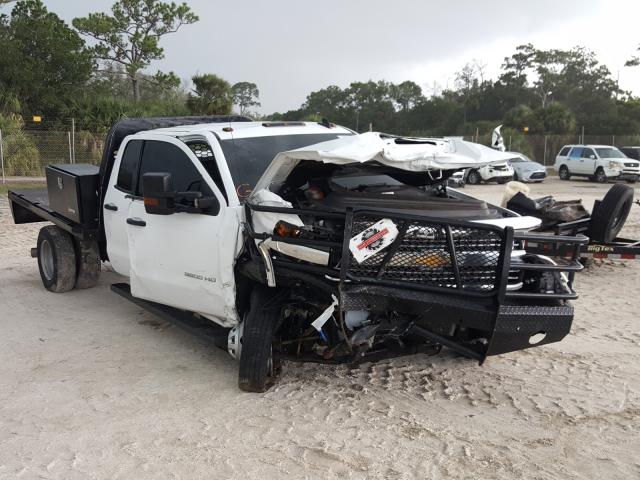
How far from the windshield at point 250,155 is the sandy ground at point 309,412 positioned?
150 centimetres

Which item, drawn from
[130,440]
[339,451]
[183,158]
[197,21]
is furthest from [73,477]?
[197,21]

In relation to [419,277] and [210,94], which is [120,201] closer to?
[419,277]

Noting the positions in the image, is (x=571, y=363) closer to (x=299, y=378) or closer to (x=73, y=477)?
(x=299, y=378)

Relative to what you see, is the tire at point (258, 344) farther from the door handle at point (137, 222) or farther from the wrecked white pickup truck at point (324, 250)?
the door handle at point (137, 222)

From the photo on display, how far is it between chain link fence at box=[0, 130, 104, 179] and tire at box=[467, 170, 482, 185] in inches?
594

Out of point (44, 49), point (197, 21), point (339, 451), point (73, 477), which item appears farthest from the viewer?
point (197, 21)

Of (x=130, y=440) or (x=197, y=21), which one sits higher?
(x=197, y=21)

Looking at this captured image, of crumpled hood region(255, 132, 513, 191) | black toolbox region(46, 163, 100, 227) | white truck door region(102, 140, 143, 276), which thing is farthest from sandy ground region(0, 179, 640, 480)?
crumpled hood region(255, 132, 513, 191)

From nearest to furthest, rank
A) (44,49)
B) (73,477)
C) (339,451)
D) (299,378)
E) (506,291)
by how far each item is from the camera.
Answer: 1. (73,477)
2. (339,451)
3. (506,291)
4. (299,378)
5. (44,49)

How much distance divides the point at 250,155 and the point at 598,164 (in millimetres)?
26878

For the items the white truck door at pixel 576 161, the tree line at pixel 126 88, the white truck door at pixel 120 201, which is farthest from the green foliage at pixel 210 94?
the white truck door at pixel 120 201

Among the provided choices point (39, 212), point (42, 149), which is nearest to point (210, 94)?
point (42, 149)

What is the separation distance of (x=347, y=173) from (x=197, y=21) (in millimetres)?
36583

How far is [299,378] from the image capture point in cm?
Result: 500
